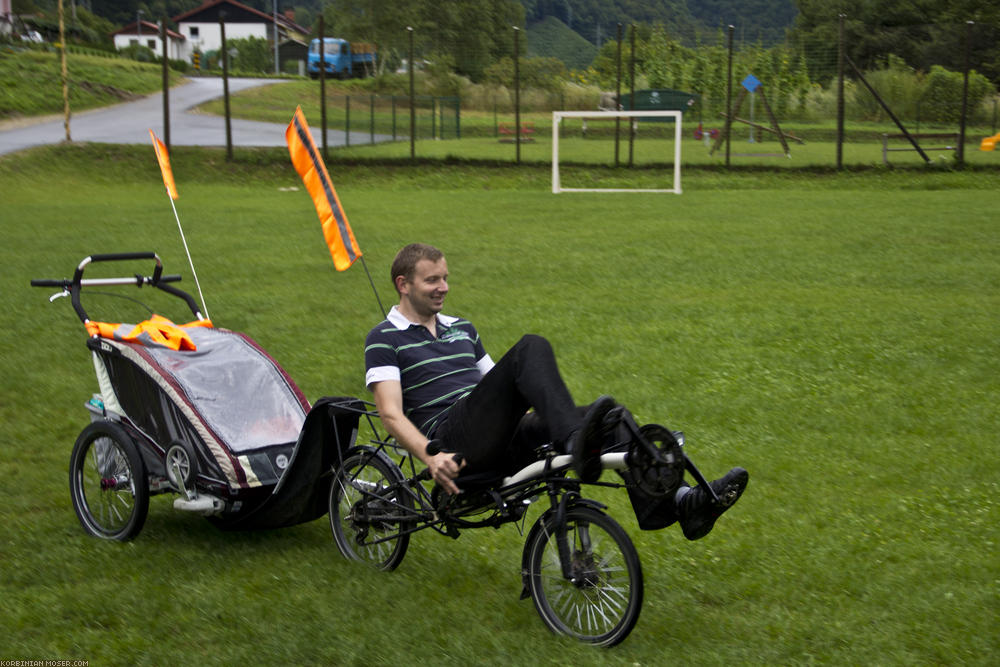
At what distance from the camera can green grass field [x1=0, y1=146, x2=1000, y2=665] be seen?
3963 millimetres

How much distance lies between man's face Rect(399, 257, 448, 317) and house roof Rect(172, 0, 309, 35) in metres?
94.2

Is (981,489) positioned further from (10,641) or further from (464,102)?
(464,102)

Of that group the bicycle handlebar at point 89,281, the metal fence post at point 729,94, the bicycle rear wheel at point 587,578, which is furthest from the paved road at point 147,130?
the bicycle rear wheel at point 587,578

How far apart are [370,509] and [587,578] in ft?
3.69

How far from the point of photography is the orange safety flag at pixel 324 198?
5758 millimetres

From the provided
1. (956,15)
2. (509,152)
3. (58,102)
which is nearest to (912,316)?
(509,152)

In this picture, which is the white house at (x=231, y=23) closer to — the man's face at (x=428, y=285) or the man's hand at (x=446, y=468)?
the man's face at (x=428, y=285)

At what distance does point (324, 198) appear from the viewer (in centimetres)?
582

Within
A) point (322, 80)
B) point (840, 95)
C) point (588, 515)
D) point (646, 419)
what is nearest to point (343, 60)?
point (322, 80)

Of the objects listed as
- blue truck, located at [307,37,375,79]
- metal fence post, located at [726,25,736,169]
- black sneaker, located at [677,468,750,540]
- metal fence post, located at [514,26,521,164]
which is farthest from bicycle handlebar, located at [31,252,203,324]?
blue truck, located at [307,37,375,79]

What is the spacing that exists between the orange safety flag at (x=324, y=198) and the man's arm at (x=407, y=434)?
155cm

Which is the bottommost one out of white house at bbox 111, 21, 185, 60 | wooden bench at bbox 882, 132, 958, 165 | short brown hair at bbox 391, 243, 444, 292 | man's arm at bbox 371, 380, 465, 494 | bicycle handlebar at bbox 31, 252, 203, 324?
man's arm at bbox 371, 380, 465, 494

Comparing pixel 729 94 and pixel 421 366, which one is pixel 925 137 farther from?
pixel 421 366

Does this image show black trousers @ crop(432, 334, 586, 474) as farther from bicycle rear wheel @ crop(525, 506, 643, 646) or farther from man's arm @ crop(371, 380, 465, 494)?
bicycle rear wheel @ crop(525, 506, 643, 646)
